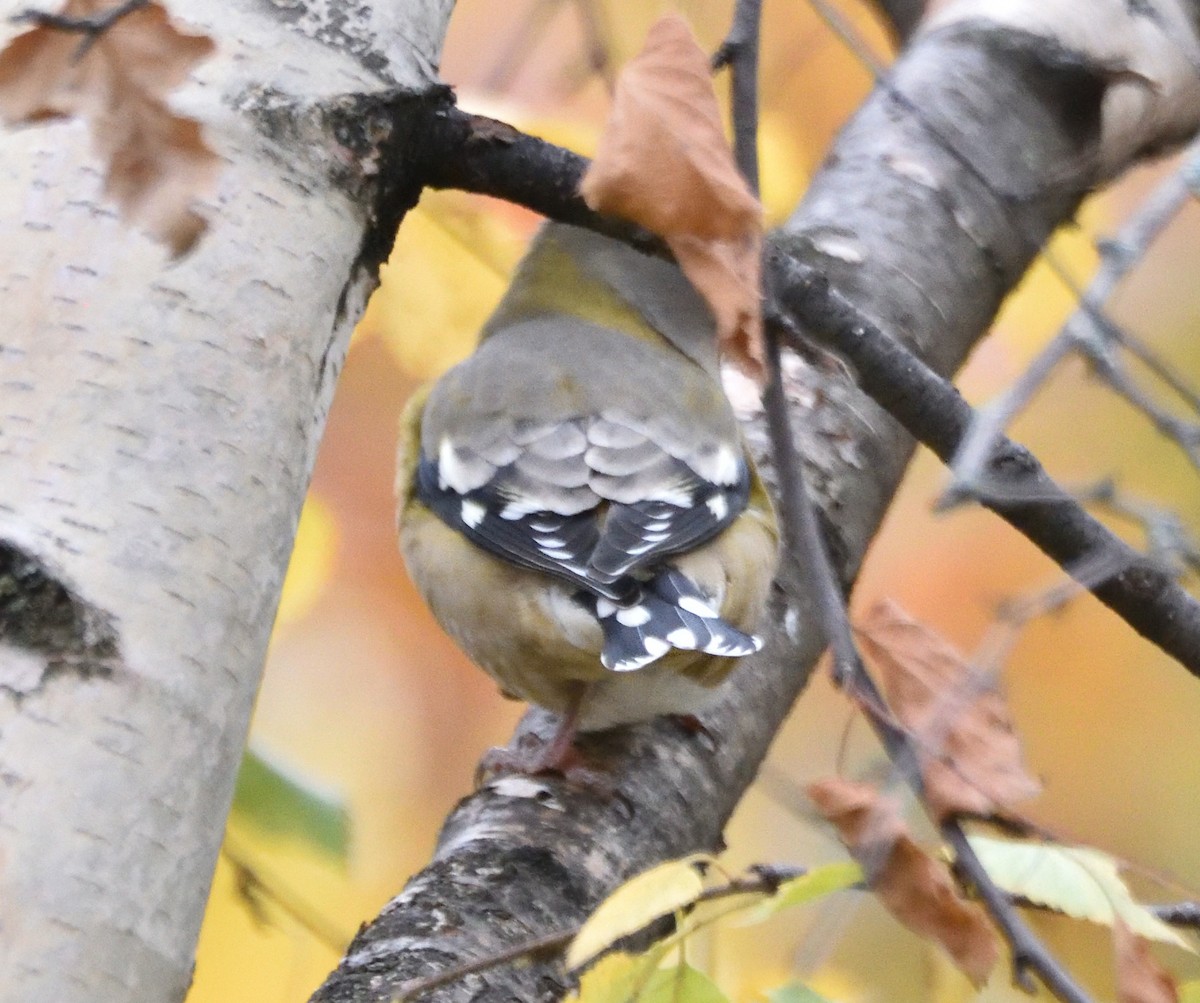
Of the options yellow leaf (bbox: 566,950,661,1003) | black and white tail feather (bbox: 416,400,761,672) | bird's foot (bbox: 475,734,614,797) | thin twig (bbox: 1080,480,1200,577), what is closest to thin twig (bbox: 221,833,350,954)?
bird's foot (bbox: 475,734,614,797)

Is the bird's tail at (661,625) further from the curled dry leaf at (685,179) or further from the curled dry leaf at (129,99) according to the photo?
the curled dry leaf at (129,99)

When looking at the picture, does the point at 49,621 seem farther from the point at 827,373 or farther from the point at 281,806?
the point at 827,373

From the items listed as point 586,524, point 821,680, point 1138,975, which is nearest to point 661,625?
point 586,524

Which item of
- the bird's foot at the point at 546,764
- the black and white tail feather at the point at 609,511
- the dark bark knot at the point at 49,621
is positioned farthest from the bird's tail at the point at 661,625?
the dark bark knot at the point at 49,621

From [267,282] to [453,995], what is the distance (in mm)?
709

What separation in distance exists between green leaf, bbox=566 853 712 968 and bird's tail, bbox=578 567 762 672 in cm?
75

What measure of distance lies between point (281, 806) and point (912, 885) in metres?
1.19

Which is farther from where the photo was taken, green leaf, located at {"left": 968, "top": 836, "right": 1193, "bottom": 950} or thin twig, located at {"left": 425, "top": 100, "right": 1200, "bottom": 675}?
thin twig, located at {"left": 425, "top": 100, "right": 1200, "bottom": 675}

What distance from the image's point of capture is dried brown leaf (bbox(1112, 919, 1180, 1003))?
1335 millimetres

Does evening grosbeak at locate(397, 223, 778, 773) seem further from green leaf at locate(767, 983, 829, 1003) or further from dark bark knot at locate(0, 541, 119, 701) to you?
dark bark knot at locate(0, 541, 119, 701)

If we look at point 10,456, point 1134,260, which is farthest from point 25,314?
point 1134,260

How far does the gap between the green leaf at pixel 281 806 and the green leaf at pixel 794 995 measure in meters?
1.01

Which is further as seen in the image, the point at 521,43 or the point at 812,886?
the point at 521,43

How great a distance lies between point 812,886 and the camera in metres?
1.19
